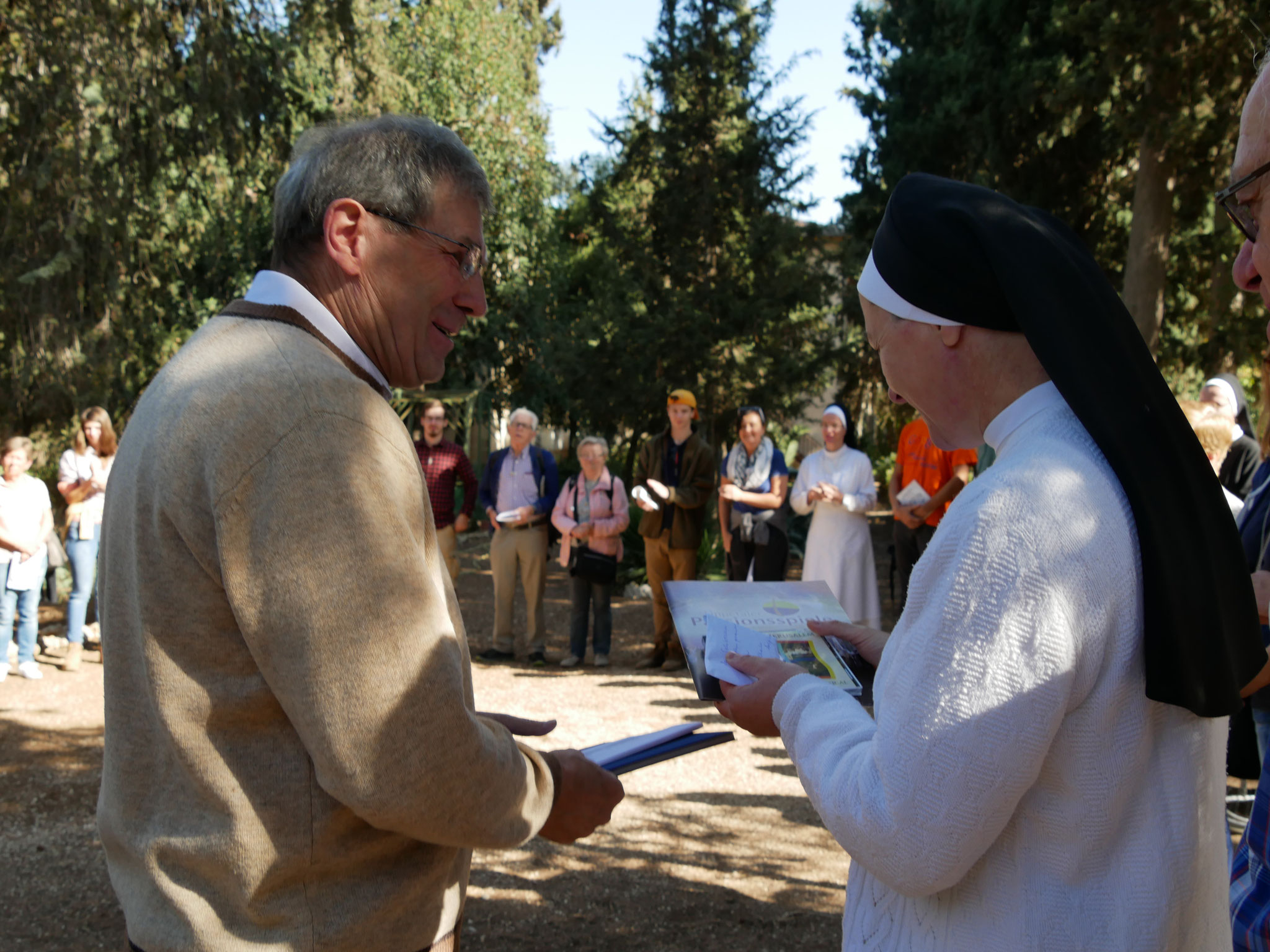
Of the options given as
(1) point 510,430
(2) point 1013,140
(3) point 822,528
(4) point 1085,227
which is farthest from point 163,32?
(4) point 1085,227

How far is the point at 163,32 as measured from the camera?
26.5 ft

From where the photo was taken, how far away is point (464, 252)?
1.80m

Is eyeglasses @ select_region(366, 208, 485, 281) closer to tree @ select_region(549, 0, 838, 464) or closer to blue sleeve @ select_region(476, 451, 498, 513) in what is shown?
blue sleeve @ select_region(476, 451, 498, 513)

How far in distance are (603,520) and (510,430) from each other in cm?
124

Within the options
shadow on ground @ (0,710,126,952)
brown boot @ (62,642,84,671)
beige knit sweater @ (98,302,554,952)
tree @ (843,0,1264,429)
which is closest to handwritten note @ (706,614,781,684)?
beige knit sweater @ (98,302,554,952)

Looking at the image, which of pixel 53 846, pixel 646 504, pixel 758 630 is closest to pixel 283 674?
pixel 758 630

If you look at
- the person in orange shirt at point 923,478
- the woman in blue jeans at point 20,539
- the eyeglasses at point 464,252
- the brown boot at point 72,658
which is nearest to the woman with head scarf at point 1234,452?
the person in orange shirt at point 923,478

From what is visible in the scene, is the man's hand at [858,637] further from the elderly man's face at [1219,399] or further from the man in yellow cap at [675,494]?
the man in yellow cap at [675,494]

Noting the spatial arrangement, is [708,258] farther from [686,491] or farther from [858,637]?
[858,637]

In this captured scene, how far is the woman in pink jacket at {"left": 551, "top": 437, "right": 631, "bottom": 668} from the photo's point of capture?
877cm

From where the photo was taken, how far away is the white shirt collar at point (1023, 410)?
1.38 metres

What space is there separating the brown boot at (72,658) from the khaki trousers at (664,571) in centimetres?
491

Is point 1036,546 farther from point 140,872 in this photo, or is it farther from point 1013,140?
point 1013,140

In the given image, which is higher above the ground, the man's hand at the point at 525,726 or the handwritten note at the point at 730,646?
the handwritten note at the point at 730,646
